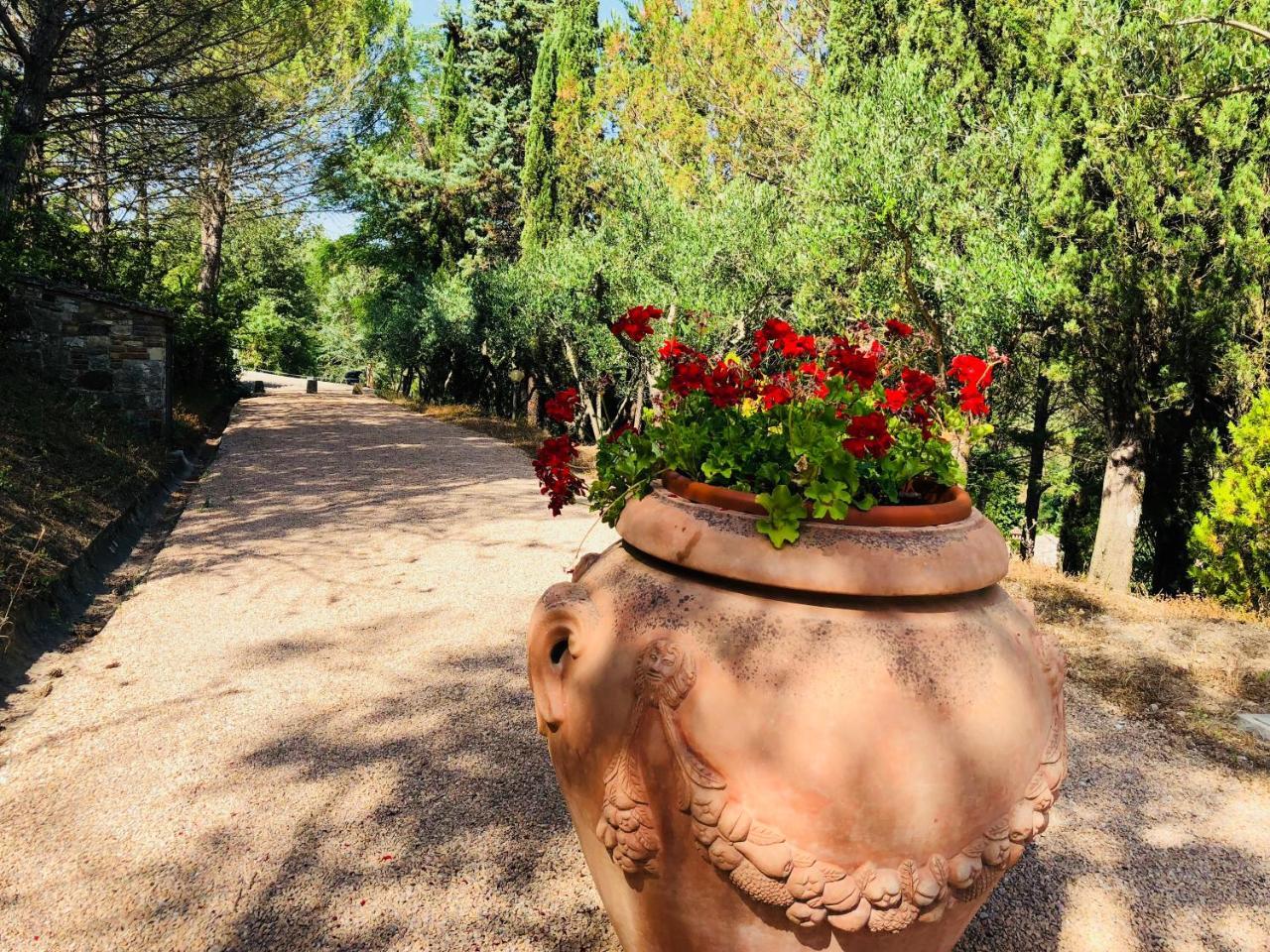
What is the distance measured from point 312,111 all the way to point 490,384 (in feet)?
28.6

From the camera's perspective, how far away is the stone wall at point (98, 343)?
30.5ft

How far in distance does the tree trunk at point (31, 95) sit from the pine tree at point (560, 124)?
867 centimetres

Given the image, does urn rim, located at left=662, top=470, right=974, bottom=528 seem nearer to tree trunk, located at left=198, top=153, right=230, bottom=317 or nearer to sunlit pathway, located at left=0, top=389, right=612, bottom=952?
sunlit pathway, located at left=0, top=389, right=612, bottom=952

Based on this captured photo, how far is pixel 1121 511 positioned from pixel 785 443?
23.8 feet

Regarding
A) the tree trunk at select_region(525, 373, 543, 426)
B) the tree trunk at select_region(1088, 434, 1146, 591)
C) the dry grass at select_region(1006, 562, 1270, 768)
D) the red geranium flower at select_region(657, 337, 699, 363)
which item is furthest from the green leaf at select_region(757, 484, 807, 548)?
the tree trunk at select_region(525, 373, 543, 426)

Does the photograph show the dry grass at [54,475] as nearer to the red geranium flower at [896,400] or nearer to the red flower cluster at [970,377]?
the red geranium flower at [896,400]

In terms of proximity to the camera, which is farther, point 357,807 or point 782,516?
point 357,807

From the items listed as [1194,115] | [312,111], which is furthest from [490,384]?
[1194,115]

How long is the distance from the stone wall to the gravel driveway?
5436 mm

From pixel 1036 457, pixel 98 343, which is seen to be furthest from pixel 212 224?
pixel 1036 457

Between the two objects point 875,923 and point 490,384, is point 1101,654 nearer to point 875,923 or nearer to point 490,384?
point 875,923

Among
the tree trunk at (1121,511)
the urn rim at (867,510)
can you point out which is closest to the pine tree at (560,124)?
the tree trunk at (1121,511)

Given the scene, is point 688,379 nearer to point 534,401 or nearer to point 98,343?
point 98,343

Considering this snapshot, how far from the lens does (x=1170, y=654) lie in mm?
5078
